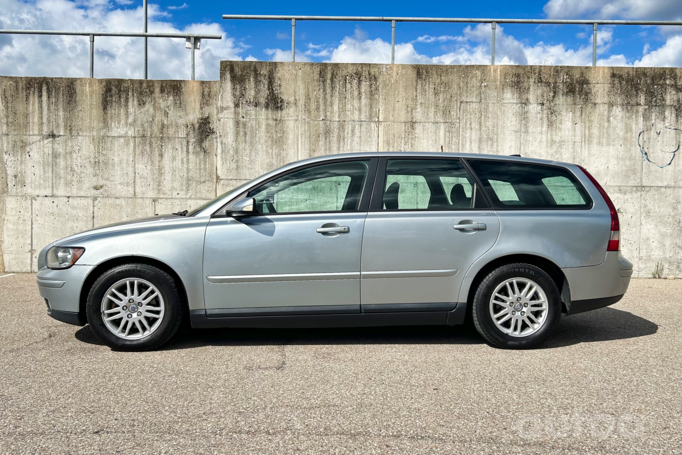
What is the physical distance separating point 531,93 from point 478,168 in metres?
4.93

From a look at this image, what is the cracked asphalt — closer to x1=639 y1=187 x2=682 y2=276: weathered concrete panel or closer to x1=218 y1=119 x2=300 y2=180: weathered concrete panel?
x1=639 y1=187 x2=682 y2=276: weathered concrete panel

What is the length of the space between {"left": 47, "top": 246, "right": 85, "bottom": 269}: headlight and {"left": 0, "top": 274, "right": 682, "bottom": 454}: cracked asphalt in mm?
685

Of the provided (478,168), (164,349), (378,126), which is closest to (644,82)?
(378,126)

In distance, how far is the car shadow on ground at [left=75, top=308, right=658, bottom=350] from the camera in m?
4.96

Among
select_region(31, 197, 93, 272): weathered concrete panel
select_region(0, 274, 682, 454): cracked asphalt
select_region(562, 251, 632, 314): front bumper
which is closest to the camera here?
select_region(0, 274, 682, 454): cracked asphalt

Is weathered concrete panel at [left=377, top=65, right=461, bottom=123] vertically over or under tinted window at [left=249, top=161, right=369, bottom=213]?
over

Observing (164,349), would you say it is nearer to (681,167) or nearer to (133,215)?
(133,215)

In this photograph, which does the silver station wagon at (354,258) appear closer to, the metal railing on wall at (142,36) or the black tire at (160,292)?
the black tire at (160,292)

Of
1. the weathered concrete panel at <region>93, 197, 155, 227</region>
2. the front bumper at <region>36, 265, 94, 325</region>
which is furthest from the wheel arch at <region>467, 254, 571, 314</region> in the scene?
the weathered concrete panel at <region>93, 197, 155, 227</region>

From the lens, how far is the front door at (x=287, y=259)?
455cm

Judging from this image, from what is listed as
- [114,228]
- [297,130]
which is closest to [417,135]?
[297,130]

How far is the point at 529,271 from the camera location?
15.5 feet

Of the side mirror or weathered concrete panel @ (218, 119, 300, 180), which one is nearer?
the side mirror

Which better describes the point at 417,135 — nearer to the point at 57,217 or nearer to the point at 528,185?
the point at 528,185
